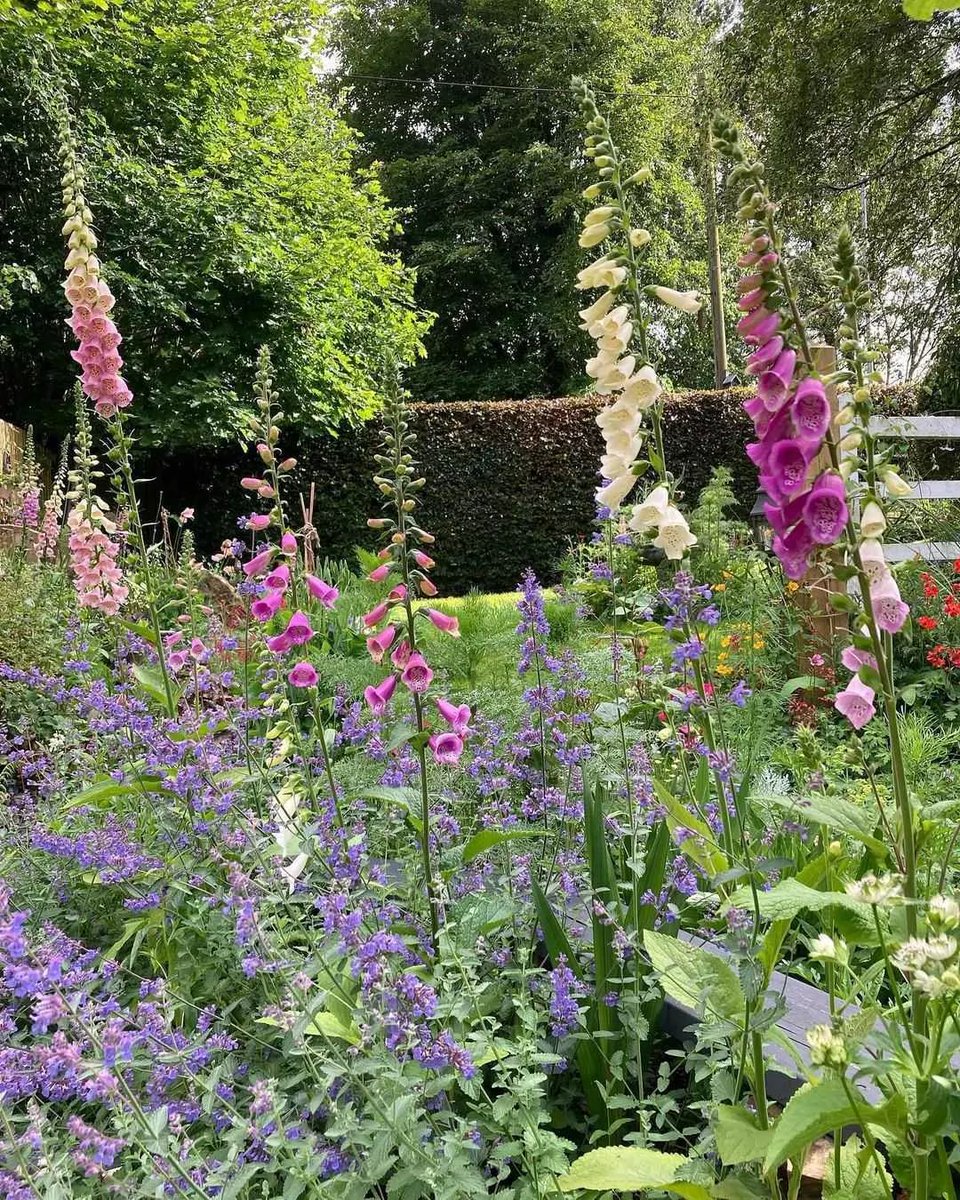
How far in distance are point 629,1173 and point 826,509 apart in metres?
0.95

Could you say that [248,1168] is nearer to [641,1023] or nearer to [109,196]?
[641,1023]

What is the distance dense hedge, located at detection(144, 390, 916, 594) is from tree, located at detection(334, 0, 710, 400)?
6953mm

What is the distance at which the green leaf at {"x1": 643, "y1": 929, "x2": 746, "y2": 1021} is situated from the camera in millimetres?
1260

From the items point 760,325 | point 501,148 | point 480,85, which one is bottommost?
point 760,325

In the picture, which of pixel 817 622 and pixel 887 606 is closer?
pixel 887 606

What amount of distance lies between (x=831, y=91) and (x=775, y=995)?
13.0 metres

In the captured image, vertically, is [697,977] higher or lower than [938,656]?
higher

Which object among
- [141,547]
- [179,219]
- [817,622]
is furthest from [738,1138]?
[179,219]

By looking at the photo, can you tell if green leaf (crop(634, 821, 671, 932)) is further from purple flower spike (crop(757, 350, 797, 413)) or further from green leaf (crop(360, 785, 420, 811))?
purple flower spike (crop(757, 350, 797, 413))

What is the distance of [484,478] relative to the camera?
13.0m

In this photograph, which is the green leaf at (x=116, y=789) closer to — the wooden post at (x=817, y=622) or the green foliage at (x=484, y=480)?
the wooden post at (x=817, y=622)

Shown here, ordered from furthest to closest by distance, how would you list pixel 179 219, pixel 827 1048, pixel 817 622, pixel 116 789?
pixel 179 219, pixel 817 622, pixel 116 789, pixel 827 1048

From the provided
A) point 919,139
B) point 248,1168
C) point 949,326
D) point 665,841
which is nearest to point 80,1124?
point 248,1168

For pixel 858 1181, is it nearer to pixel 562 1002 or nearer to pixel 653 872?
pixel 562 1002
